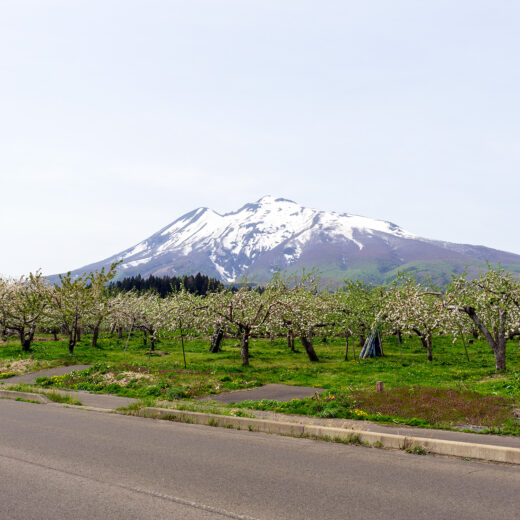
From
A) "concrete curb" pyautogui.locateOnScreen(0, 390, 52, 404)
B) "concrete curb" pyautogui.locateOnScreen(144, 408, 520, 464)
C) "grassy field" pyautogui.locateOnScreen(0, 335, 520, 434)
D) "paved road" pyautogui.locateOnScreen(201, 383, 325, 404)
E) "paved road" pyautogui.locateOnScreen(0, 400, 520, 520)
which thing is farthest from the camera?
"concrete curb" pyautogui.locateOnScreen(0, 390, 52, 404)

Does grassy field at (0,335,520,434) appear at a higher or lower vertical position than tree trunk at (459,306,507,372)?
lower

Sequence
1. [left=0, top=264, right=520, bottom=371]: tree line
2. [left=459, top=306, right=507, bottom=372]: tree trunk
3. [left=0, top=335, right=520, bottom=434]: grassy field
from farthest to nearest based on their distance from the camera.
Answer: [left=0, top=264, right=520, bottom=371]: tree line < [left=459, top=306, right=507, bottom=372]: tree trunk < [left=0, top=335, right=520, bottom=434]: grassy field

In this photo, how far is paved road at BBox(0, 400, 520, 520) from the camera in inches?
266

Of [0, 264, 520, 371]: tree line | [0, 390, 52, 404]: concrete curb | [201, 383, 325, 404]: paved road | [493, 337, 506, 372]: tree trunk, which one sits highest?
[0, 264, 520, 371]: tree line

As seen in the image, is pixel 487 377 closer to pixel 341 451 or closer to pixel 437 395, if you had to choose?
pixel 437 395

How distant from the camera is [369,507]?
269 inches

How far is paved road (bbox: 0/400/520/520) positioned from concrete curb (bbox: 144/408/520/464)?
0.40 meters

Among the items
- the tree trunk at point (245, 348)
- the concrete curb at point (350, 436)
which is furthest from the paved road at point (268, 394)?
the tree trunk at point (245, 348)

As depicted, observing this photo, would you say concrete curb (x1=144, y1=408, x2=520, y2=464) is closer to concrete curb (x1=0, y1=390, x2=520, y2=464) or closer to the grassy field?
concrete curb (x1=0, y1=390, x2=520, y2=464)

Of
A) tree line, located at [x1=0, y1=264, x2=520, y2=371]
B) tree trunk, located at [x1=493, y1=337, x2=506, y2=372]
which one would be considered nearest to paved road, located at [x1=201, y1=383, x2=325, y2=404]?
tree line, located at [x1=0, y1=264, x2=520, y2=371]

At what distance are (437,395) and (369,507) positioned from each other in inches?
500

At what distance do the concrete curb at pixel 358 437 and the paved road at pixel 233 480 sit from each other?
401mm

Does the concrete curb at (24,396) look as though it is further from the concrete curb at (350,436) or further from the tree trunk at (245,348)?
the tree trunk at (245,348)

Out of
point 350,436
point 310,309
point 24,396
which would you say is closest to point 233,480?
point 350,436
